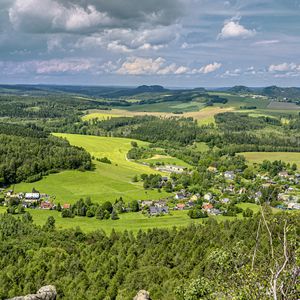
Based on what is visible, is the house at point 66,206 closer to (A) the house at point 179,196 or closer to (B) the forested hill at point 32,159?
(B) the forested hill at point 32,159

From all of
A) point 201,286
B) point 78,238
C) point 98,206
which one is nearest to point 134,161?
point 98,206

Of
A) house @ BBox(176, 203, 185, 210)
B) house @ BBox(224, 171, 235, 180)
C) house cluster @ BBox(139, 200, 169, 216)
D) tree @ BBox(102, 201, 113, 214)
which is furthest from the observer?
house @ BBox(224, 171, 235, 180)

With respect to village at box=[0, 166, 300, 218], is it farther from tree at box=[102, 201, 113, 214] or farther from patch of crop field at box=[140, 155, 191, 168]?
patch of crop field at box=[140, 155, 191, 168]

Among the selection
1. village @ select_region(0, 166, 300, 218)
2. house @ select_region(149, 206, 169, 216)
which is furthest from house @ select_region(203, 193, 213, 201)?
house @ select_region(149, 206, 169, 216)

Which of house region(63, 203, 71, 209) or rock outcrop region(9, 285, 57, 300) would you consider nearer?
rock outcrop region(9, 285, 57, 300)

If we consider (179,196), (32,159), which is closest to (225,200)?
(179,196)

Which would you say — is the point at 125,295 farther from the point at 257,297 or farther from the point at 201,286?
the point at 257,297
